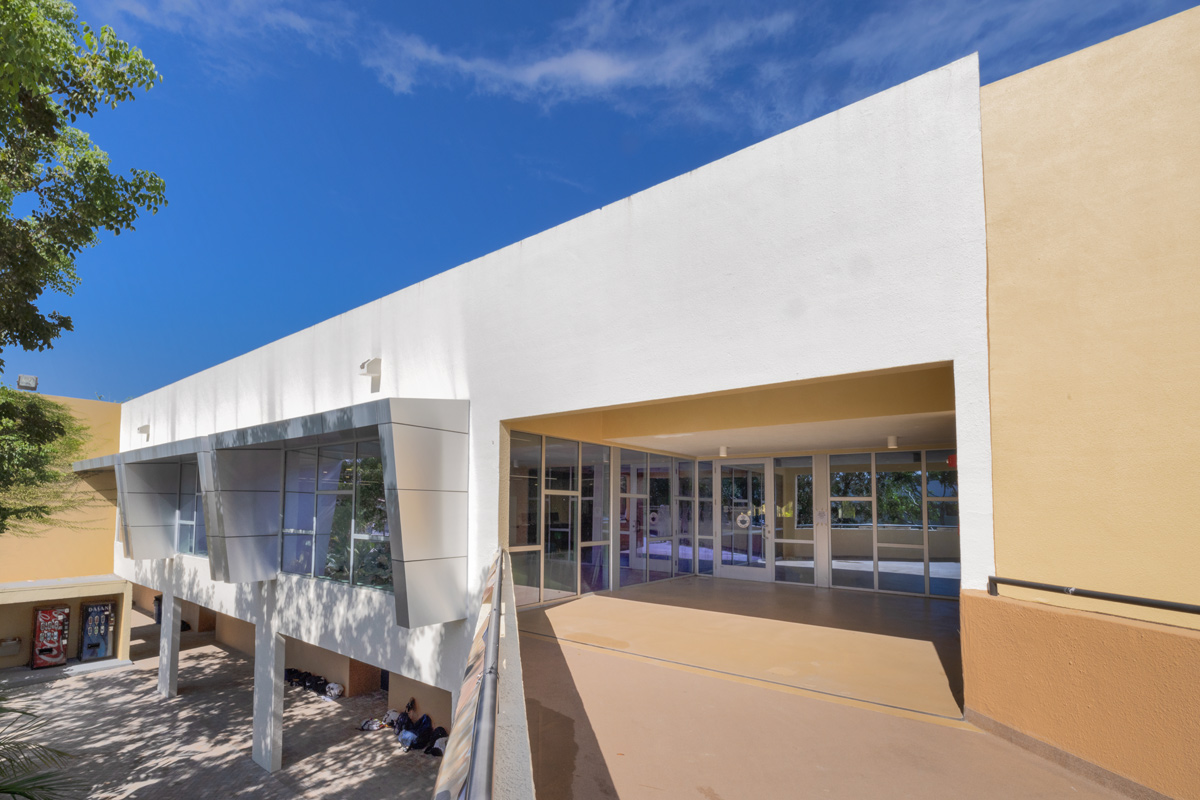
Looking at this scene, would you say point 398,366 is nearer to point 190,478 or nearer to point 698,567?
point 698,567

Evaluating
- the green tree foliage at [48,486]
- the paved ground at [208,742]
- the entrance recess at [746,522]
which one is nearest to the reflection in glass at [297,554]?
the paved ground at [208,742]

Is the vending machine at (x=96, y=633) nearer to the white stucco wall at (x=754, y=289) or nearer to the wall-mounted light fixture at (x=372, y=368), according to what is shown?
the white stucco wall at (x=754, y=289)

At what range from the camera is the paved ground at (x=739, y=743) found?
3.32 m

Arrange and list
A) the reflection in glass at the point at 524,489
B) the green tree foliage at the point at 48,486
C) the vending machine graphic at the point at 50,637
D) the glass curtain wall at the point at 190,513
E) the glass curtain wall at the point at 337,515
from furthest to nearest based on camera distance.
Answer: the vending machine graphic at the point at 50,637, the green tree foliage at the point at 48,486, the glass curtain wall at the point at 190,513, the glass curtain wall at the point at 337,515, the reflection in glass at the point at 524,489

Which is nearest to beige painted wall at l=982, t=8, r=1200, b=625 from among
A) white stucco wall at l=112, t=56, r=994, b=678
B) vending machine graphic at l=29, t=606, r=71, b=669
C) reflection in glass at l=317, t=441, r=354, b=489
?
white stucco wall at l=112, t=56, r=994, b=678

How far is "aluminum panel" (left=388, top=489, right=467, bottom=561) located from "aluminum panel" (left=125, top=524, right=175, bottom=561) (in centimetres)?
1231

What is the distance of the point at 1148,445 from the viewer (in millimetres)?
3527

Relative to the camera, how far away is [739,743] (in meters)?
3.97

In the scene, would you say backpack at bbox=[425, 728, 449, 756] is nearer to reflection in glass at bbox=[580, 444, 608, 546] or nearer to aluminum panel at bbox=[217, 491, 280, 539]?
reflection in glass at bbox=[580, 444, 608, 546]

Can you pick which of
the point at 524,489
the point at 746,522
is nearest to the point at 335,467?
the point at 524,489

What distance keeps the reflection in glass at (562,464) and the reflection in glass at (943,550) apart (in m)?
6.29

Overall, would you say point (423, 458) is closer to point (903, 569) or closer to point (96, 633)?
point (903, 569)

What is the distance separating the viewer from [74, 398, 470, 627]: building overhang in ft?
24.5

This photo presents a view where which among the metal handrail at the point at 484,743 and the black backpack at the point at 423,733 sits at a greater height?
the metal handrail at the point at 484,743
